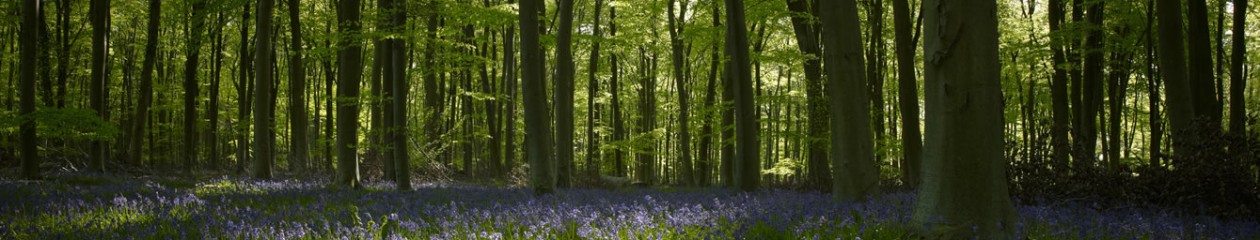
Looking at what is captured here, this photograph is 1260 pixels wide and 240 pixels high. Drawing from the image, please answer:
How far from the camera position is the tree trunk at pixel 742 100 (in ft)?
40.3

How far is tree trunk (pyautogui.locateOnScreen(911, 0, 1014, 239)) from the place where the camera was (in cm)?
441

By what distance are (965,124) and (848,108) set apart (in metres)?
3.62

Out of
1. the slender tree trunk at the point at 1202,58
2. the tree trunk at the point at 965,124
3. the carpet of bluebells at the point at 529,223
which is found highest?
the slender tree trunk at the point at 1202,58

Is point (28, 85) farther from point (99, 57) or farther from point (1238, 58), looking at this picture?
point (1238, 58)

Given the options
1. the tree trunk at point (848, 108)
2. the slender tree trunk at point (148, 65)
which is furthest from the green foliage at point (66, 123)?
the tree trunk at point (848, 108)

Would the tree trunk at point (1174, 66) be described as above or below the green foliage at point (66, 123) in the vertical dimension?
above

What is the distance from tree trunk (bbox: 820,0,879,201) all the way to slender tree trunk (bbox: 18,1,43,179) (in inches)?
458

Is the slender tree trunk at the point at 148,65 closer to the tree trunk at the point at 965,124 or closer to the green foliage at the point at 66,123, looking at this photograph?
the green foliage at the point at 66,123

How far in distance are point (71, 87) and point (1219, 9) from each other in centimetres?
3825

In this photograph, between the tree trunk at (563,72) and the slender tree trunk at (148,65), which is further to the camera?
the slender tree trunk at (148,65)

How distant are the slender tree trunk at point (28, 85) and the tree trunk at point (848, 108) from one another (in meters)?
11.6

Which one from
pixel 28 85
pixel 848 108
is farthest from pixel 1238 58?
pixel 28 85

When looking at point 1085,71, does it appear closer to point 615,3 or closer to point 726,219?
point 615,3

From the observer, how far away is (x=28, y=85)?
1187 cm
